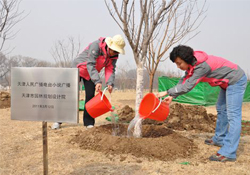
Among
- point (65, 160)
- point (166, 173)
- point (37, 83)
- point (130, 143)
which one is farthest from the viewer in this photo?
point (130, 143)

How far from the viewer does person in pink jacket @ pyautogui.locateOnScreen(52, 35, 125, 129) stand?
3.01 metres

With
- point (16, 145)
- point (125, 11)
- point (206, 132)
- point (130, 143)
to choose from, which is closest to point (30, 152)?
point (16, 145)

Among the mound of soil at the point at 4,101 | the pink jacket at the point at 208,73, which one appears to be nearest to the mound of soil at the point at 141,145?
the pink jacket at the point at 208,73

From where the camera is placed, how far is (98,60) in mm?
3322

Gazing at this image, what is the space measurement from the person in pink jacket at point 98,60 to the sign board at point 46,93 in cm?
122

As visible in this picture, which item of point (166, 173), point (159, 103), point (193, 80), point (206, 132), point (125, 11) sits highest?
point (125, 11)

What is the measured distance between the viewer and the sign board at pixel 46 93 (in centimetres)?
166

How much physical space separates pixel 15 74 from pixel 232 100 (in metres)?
2.17

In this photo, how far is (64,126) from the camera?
4.08 meters

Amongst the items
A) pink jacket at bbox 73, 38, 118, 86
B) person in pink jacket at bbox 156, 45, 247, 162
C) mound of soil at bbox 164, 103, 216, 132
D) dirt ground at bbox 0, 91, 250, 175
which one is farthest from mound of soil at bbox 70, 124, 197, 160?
mound of soil at bbox 164, 103, 216, 132

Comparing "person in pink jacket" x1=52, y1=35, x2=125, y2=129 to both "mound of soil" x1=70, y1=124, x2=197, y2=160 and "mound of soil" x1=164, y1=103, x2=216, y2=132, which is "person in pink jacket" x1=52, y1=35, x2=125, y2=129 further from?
"mound of soil" x1=164, y1=103, x2=216, y2=132

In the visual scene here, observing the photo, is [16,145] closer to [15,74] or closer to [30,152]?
[30,152]

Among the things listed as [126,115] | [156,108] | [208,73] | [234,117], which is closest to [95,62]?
[156,108]

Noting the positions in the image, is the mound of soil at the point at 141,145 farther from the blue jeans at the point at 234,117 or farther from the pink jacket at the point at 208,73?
the pink jacket at the point at 208,73
